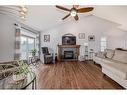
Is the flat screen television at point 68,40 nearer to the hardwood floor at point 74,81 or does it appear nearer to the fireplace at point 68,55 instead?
the fireplace at point 68,55

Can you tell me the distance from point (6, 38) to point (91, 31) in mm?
5563

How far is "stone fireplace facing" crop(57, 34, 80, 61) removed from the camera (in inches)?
311

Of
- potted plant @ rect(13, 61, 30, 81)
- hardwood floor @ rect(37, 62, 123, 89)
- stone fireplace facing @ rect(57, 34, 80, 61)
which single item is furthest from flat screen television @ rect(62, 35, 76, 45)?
potted plant @ rect(13, 61, 30, 81)

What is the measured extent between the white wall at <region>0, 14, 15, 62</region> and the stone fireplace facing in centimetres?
350

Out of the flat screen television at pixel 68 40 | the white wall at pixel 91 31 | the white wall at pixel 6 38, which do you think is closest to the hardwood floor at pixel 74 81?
the white wall at pixel 6 38

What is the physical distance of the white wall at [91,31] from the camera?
26.5 ft

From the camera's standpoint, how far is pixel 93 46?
8.18 metres

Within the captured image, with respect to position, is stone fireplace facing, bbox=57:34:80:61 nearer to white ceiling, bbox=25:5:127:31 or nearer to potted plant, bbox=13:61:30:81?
white ceiling, bbox=25:5:127:31

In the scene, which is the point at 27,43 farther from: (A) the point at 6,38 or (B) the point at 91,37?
(B) the point at 91,37

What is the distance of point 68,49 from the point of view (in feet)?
26.6

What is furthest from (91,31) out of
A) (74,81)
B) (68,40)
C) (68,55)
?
(74,81)

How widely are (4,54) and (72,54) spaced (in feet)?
15.1
